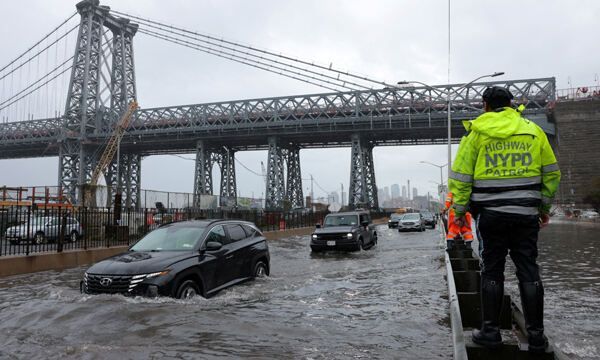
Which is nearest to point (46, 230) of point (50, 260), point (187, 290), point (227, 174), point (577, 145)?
point (50, 260)

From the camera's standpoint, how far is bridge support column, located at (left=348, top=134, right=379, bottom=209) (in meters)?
63.4

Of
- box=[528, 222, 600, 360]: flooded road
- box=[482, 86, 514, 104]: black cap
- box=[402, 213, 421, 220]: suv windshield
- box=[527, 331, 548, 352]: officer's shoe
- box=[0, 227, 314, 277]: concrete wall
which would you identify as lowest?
box=[528, 222, 600, 360]: flooded road

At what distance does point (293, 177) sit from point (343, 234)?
196 feet

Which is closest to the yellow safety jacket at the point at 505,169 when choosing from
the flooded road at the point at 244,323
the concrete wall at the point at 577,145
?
the flooded road at the point at 244,323

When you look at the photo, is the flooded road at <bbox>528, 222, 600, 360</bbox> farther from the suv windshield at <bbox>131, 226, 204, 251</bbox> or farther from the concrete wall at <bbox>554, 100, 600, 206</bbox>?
the concrete wall at <bbox>554, 100, 600, 206</bbox>

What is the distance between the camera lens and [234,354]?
4957 mm

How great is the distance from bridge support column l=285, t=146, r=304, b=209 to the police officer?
7038 cm

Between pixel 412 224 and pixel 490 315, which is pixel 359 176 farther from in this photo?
pixel 490 315

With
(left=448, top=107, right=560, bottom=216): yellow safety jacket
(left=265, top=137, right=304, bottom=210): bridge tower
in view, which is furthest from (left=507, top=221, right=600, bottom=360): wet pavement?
(left=265, top=137, right=304, bottom=210): bridge tower

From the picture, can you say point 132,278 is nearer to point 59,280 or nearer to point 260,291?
point 260,291

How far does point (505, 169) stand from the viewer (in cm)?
359

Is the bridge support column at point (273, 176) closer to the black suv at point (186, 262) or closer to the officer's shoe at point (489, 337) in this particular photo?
the black suv at point (186, 262)

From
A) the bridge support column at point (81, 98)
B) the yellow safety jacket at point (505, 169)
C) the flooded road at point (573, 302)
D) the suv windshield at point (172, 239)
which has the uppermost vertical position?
the bridge support column at point (81, 98)

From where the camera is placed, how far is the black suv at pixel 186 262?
272 inches
